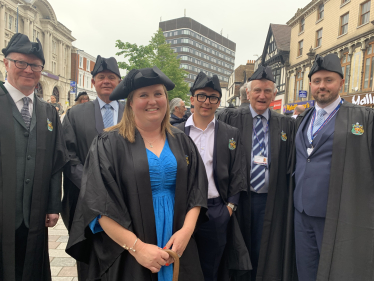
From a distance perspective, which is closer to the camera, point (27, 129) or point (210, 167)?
point (27, 129)

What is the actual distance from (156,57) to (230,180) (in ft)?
72.3

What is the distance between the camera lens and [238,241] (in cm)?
272

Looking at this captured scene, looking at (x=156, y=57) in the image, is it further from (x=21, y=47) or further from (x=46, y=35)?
(x=46, y=35)

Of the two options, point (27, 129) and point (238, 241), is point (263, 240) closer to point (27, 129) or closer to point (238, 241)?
point (238, 241)

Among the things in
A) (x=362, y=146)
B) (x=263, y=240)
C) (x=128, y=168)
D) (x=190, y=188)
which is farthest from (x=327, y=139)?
(x=128, y=168)

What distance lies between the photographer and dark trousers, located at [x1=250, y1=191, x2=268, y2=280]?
305cm

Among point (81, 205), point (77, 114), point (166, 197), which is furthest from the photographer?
point (77, 114)

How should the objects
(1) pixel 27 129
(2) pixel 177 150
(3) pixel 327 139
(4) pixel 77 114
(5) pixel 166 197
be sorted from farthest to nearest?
(4) pixel 77 114 < (3) pixel 327 139 < (1) pixel 27 129 < (2) pixel 177 150 < (5) pixel 166 197

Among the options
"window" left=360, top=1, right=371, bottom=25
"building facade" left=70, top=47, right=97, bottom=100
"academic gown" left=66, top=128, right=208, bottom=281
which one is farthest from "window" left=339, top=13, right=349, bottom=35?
"building facade" left=70, top=47, right=97, bottom=100

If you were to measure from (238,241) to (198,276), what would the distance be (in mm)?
789

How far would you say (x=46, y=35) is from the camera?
145 feet

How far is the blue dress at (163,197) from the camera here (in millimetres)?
1916

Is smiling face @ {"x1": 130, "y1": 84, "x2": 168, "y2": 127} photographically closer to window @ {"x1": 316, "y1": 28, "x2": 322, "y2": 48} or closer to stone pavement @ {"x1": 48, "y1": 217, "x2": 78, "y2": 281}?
stone pavement @ {"x1": 48, "y1": 217, "x2": 78, "y2": 281}

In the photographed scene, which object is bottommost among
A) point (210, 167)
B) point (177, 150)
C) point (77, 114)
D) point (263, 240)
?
point (263, 240)
